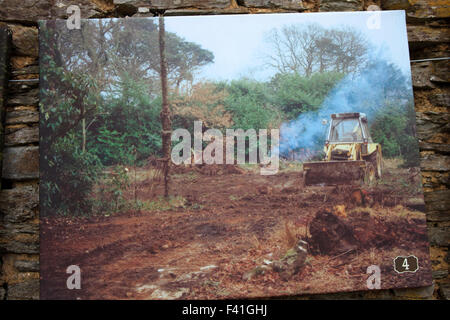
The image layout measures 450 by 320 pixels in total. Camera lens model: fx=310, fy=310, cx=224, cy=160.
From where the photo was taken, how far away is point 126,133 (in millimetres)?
2182

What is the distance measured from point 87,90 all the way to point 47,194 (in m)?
0.77

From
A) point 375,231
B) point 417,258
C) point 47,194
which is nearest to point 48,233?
point 47,194

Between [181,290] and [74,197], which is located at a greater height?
[74,197]

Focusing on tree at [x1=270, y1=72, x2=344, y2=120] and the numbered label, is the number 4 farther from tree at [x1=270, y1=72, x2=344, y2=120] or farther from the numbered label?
tree at [x1=270, y1=72, x2=344, y2=120]

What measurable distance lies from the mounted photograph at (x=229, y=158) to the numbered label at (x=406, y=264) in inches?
0.4

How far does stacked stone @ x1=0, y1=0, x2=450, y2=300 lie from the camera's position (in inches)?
86.3

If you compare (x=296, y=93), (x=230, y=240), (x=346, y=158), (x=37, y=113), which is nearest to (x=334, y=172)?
(x=346, y=158)

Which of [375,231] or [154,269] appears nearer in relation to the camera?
[154,269]

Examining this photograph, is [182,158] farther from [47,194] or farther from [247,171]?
[47,194]

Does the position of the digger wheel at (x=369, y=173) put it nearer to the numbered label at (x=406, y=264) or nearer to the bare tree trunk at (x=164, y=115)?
the numbered label at (x=406, y=264)

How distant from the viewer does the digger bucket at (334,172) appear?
88.4 inches

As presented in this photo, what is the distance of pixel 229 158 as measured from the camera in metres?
2.24

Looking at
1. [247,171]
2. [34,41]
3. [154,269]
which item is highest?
[34,41]

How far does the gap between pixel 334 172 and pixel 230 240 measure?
2.94ft
